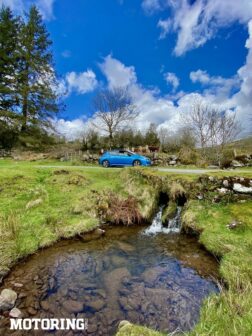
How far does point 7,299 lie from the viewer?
16.3 feet

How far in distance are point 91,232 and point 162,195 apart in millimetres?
4559

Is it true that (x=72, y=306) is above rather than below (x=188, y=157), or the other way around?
below

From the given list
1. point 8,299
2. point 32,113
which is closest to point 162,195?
point 8,299

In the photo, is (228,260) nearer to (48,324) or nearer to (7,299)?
(48,324)

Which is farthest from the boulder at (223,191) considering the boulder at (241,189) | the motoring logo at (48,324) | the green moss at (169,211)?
the motoring logo at (48,324)

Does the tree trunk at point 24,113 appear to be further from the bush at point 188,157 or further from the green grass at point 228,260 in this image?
the green grass at point 228,260

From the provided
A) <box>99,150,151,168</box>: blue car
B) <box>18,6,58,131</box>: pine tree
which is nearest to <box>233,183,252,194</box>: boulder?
<box>99,150,151,168</box>: blue car

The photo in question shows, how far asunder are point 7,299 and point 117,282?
251 cm

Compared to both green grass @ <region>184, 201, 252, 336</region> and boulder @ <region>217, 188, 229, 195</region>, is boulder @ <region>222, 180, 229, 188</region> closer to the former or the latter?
boulder @ <region>217, 188, 229, 195</region>

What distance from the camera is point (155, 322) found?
182 inches

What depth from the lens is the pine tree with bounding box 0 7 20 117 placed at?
2573cm

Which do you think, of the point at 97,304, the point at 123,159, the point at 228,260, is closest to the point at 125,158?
the point at 123,159

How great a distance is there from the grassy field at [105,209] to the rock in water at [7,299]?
101 centimetres

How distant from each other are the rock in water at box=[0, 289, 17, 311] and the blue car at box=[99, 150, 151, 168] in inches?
543
